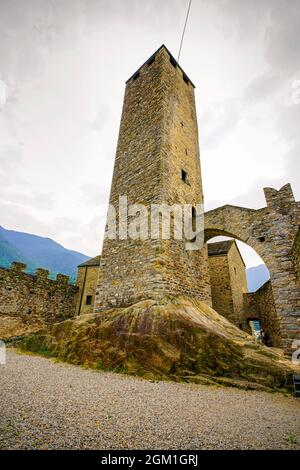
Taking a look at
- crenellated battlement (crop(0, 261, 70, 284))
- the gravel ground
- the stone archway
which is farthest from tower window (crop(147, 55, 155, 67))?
the gravel ground

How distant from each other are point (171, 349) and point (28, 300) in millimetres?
11298

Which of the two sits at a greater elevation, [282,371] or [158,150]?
[158,150]

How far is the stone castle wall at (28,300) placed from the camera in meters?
12.0

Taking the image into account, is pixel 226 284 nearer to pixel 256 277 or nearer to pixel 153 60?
pixel 153 60

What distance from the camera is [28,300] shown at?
43.1 ft

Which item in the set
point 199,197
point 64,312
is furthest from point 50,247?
point 199,197

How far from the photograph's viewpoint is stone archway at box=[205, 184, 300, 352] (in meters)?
7.77

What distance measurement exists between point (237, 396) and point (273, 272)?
19.1ft

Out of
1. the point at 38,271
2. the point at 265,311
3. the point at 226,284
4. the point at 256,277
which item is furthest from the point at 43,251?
the point at 256,277

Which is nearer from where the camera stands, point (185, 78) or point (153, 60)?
point (153, 60)

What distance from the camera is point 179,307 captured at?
6367 millimetres

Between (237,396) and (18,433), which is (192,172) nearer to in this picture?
(237,396)

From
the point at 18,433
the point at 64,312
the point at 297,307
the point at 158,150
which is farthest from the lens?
the point at 64,312

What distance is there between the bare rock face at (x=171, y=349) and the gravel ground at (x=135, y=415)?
501 mm
